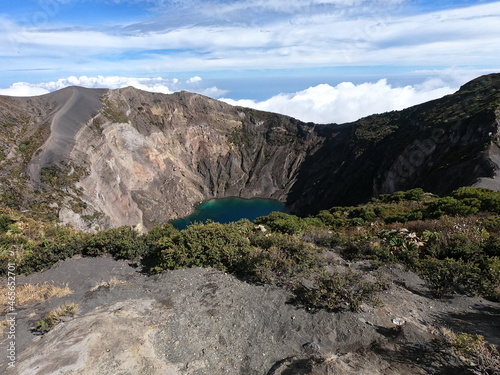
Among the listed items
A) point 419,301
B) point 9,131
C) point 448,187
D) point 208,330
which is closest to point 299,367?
point 208,330

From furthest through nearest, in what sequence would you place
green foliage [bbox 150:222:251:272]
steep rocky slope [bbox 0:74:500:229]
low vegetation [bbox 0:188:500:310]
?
steep rocky slope [bbox 0:74:500:229] < green foliage [bbox 150:222:251:272] < low vegetation [bbox 0:188:500:310]

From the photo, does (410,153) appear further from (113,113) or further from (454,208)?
(113,113)

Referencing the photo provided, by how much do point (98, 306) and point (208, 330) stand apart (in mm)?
4139

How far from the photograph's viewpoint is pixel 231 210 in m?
70.7

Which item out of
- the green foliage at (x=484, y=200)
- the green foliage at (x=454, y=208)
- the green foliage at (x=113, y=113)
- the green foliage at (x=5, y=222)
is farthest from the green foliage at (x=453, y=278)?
the green foliage at (x=113, y=113)

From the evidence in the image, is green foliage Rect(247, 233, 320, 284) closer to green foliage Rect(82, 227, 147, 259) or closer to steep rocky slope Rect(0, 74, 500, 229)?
green foliage Rect(82, 227, 147, 259)

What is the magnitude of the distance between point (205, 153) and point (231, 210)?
21.3 metres

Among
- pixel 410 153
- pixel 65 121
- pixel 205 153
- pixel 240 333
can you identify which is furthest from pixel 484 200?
pixel 205 153

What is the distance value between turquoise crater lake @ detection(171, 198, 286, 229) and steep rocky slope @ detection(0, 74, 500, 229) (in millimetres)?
2807

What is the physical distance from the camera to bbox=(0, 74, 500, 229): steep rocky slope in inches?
1518

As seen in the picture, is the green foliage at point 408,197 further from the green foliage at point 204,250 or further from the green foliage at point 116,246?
the green foliage at point 116,246

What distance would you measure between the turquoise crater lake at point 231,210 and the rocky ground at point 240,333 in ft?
164

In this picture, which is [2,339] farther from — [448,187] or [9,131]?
[9,131]

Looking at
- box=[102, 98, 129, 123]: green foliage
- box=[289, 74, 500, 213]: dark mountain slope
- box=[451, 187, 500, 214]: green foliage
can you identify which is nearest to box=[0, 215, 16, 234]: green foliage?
box=[451, 187, 500, 214]: green foliage
